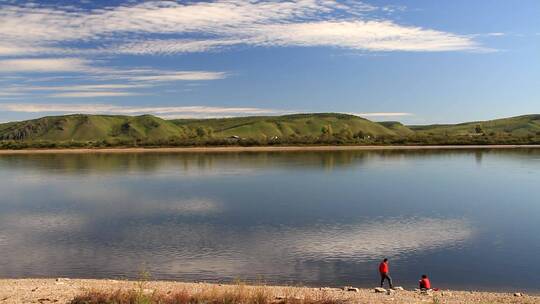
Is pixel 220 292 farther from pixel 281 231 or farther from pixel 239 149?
pixel 239 149

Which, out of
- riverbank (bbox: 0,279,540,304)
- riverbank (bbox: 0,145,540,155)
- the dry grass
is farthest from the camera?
riverbank (bbox: 0,145,540,155)

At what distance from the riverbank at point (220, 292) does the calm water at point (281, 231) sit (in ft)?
7.23

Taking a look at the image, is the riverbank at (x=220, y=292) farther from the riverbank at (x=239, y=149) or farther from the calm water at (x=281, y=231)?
the riverbank at (x=239, y=149)

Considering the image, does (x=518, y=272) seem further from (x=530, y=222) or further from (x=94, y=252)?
(x=94, y=252)

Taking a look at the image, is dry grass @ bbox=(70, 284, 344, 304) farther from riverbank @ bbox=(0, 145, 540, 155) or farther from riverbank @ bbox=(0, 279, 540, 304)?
riverbank @ bbox=(0, 145, 540, 155)

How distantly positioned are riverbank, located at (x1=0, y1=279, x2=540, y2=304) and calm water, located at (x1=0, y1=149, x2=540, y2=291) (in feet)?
7.23

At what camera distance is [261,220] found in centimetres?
3591

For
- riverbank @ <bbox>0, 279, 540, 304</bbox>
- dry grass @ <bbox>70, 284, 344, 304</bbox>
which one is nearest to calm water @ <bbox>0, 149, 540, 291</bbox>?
riverbank @ <bbox>0, 279, 540, 304</bbox>

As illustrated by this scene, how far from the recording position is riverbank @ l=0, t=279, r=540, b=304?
56.2ft

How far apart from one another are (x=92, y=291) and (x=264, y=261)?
9.83m

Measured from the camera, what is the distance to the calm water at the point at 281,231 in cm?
2339

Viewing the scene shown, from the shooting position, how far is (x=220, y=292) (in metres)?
17.5

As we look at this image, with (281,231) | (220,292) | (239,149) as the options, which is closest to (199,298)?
(220,292)

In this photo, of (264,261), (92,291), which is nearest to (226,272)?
(264,261)
